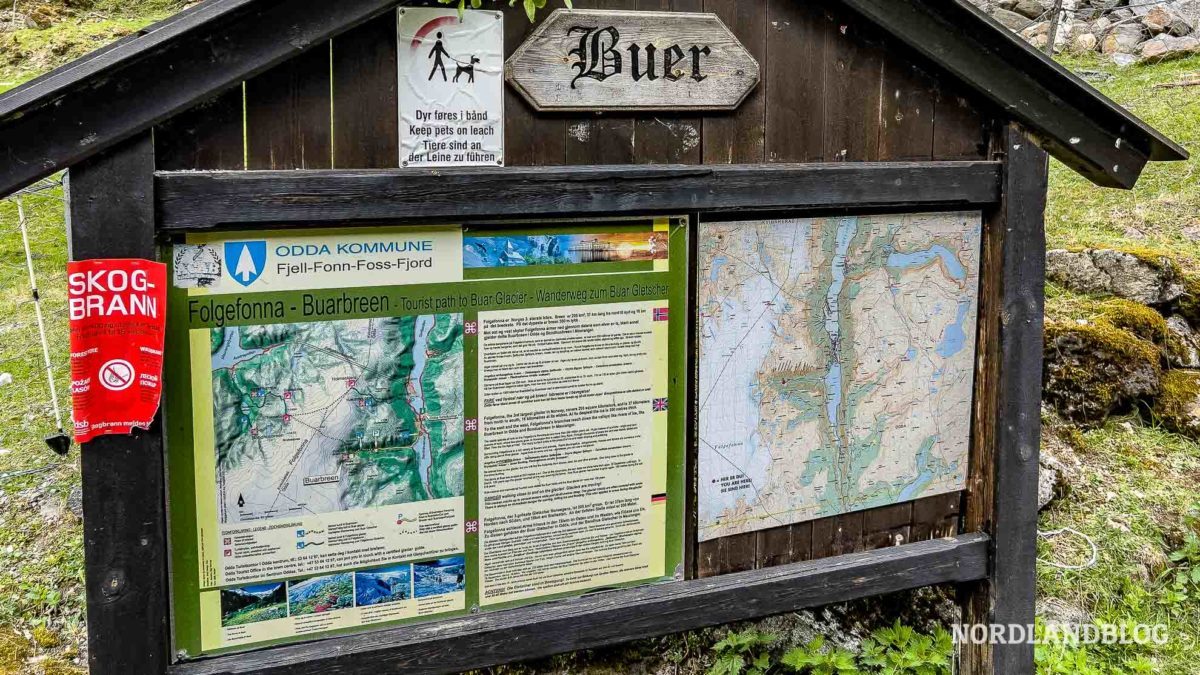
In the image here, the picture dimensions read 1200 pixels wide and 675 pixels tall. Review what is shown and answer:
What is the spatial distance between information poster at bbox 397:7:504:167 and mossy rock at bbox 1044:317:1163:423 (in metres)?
4.76

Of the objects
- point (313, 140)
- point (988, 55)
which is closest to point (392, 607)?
point (313, 140)

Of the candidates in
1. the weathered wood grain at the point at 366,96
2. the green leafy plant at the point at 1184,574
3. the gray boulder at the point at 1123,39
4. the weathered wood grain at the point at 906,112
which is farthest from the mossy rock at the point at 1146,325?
the gray boulder at the point at 1123,39

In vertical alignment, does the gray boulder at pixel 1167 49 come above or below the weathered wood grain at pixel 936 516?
above

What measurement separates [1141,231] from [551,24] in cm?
845

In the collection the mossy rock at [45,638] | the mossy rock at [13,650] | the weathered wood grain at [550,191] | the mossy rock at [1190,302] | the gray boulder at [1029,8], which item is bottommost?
the mossy rock at [45,638]

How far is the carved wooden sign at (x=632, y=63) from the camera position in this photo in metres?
3.08

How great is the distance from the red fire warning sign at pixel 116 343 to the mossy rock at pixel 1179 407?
21.2 ft

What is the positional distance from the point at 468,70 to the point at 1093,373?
5.23 m

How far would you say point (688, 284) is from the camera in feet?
11.2

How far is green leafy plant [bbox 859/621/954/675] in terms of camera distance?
414 centimetres

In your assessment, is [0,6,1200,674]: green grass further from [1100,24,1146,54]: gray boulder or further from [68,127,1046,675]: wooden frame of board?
[1100,24,1146,54]: gray boulder

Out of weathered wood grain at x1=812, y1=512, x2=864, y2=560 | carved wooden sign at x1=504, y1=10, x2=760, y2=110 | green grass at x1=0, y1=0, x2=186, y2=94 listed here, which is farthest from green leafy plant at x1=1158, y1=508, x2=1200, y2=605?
green grass at x1=0, y1=0, x2=186, y2=94

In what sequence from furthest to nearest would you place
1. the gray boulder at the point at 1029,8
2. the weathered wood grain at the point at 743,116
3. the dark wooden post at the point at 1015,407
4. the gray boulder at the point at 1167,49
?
the gray boulder at the point at 1029,8
the gray boulder at the point at 1167,49
the dark wooden post at the point at 1015,407
the weathered wood grain at the point at 743,116

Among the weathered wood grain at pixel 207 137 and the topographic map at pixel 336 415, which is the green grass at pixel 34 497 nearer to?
the topographic map at pixel 336 415
